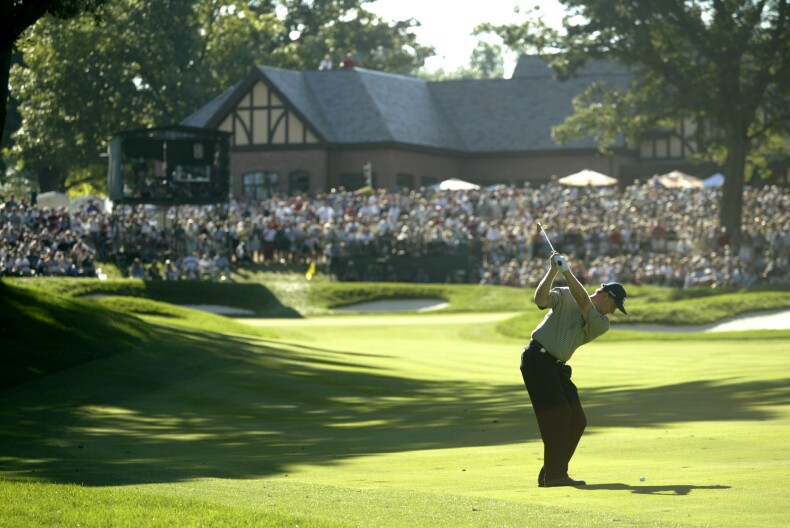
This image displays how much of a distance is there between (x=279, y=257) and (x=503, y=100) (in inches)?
1052

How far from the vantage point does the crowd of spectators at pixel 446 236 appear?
A: 5253 centimetres

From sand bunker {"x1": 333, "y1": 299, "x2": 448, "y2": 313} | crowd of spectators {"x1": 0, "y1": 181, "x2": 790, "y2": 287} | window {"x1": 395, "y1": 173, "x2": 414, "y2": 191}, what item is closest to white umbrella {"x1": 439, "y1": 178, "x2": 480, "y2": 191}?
crowd of spectators {"x1": 0, "y1": 181, "x2": 790, "y2": 287}

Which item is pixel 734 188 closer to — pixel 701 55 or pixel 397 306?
pixel 701 55

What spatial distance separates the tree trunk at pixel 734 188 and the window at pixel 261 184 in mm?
25429

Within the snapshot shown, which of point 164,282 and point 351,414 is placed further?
point 164,282

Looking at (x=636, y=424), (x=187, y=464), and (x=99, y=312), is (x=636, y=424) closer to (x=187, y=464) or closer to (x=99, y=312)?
(x=187, y=464)

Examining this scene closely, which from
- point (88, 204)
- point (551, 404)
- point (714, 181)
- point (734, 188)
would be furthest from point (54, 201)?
point (551, 404)

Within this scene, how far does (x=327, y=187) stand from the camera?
75.2m

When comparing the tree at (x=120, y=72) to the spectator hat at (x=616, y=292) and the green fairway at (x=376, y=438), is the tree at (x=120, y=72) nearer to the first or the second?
the green fairway at (x=376, y=438)

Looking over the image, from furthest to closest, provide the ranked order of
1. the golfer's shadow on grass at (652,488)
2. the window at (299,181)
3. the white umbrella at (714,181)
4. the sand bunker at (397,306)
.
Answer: the window at (299,181) → the white umbrella at (714,181) → the sand bunker at (397,306) → the golfer's shadow on grass at (652,488)

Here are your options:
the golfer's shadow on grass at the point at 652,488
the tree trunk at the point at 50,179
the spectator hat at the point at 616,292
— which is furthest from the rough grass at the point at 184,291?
the tree trunk at the point at 50,179

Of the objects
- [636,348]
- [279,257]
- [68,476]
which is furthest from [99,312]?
[279,257]

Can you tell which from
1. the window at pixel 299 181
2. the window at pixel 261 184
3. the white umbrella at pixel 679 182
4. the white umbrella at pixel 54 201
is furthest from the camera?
the window at pixel 261 184

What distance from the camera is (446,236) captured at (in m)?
56.8
